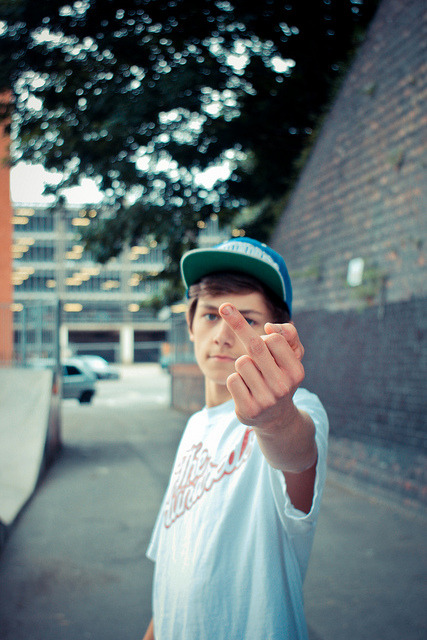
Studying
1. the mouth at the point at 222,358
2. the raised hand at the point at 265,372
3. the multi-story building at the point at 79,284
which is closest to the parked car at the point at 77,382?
the mouth at the point at 222,358

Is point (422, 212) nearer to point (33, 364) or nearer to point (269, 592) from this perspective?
point (269, 592)

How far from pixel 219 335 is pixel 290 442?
0.46 m

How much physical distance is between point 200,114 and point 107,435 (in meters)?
6.61

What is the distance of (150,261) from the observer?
2879 inches

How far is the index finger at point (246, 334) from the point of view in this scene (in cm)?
89

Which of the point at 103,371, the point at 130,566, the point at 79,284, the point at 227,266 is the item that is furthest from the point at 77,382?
the point at 79,284

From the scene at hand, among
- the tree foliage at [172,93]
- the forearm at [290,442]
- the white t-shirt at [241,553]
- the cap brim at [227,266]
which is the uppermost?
the tree foliage at [172,93]

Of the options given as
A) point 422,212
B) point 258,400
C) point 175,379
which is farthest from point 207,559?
point 175,379

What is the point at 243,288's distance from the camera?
1.58 metres

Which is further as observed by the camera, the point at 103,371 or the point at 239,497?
the point at 103,371

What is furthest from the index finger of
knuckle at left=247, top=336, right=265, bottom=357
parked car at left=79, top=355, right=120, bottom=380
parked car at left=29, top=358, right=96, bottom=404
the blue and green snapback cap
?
parked car at left=79, top=355, right=120, bottom=380

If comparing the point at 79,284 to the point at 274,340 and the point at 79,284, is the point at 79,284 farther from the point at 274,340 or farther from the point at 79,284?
the point at 274,340

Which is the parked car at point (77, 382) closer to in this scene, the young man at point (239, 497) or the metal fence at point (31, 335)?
the metal fence at point (31, 335)

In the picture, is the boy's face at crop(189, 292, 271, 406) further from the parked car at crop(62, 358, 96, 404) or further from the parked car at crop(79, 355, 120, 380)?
the parked car at crop(79, 355, 120, 380)
